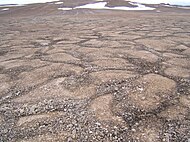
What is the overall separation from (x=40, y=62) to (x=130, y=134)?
2502 mm

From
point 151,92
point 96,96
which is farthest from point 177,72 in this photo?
point 96,96

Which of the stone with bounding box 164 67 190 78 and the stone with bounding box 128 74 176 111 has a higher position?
the stone with bounding box 128 74 176 111

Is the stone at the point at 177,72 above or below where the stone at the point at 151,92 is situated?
below

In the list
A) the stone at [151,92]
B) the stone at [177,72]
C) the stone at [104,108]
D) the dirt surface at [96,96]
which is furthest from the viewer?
the stone at [177,72]

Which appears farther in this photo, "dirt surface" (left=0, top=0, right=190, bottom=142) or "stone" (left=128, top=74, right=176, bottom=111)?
"stone" (left=128, top=74, right=176, bottom=111)

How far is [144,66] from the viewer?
382cm

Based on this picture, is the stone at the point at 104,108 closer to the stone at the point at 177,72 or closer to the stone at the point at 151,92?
the stone at the point at 151,92

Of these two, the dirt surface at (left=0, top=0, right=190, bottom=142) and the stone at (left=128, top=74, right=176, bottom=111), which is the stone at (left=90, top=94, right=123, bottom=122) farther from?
the stone at (left=128, top=74, right=176, bottom=111)

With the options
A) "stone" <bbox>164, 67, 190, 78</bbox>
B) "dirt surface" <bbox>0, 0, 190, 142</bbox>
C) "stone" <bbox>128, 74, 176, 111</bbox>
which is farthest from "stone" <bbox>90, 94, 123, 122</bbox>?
"stone" <bbox>164, 67, 190, 78</bbox>

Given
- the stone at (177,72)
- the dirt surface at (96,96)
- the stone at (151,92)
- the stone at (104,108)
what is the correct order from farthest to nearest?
the stone at (177,72), the stone at (151,92), the stone at (104,108), the dirt surface at (96,96)

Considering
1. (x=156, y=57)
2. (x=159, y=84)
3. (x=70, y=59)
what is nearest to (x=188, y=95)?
(x=159, y=84)

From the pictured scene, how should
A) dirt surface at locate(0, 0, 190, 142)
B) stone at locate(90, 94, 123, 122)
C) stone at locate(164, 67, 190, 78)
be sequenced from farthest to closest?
stone at locate(164, 67, 190, 78) → stone at locate(90, 94, 123, 122) → dirt surface at locate(0, 0, 190, 142)

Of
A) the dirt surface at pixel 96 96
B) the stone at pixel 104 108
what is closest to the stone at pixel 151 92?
the dirt surface at pixel 96 96

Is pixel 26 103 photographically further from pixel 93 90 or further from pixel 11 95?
pixel 93 90
